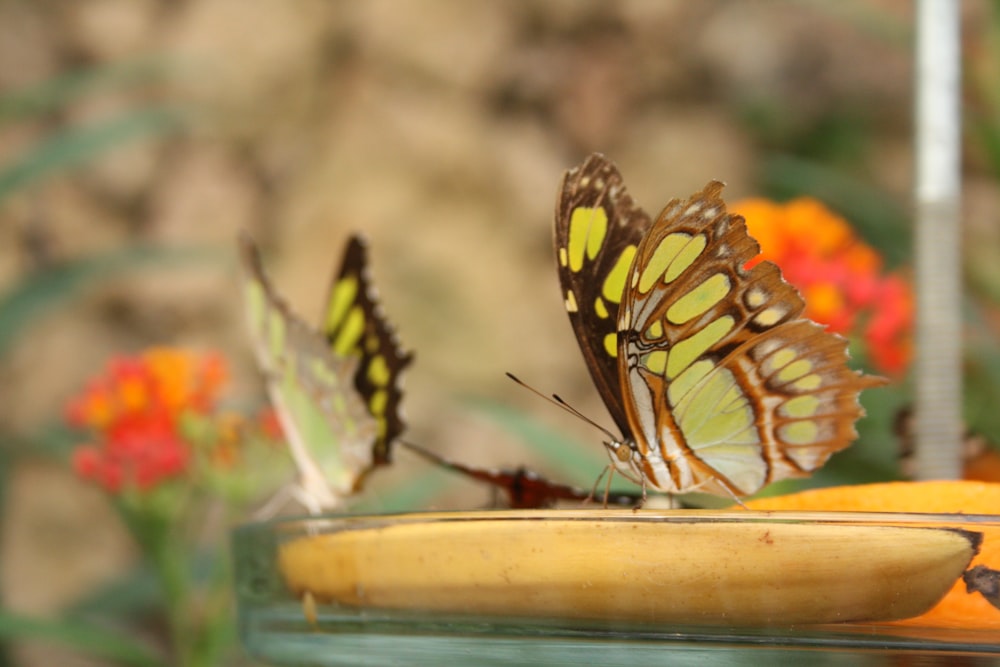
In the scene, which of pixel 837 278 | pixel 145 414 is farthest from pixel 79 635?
pixel 837 278

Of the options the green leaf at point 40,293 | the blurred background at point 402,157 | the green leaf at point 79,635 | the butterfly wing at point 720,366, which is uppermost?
the blurred background at point 402,157

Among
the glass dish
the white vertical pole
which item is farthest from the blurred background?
the glass dish

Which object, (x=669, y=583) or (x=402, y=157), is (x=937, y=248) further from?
(x=402, y=157)

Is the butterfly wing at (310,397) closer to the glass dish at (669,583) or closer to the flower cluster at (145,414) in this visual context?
the flower cluster at (145,414)

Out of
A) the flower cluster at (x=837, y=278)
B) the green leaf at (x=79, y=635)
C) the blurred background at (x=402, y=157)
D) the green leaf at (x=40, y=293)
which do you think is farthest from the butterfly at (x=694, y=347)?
the blurred background at (x=402, y=157)

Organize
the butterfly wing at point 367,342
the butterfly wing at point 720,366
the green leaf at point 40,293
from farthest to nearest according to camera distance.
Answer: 1. the green leaf at point 40,293
2. the butterfly wing at point 367,342
3. the butterfly wing at point 720,366

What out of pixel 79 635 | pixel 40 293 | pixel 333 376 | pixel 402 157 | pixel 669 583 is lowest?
pixel 79 635
